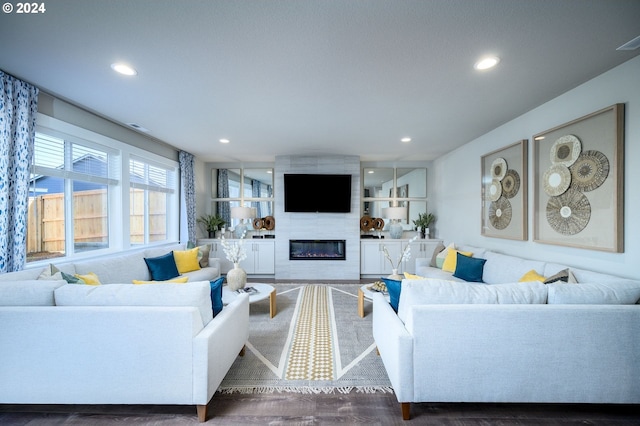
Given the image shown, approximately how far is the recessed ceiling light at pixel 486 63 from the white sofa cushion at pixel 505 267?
2124 millimetres

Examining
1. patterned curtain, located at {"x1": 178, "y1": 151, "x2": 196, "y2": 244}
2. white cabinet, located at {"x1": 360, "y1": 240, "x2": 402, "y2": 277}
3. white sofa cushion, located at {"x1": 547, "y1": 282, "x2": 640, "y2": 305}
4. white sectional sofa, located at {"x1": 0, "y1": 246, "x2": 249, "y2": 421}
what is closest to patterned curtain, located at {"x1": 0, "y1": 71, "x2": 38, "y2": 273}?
white sectional sofa, located at {"x1": 0, "y1": 246, "x2": 249, "y2": 421}

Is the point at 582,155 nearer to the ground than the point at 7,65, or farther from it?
nearer to the ground

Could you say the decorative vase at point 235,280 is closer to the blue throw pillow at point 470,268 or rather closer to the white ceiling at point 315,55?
the white ceiling at point 315,55

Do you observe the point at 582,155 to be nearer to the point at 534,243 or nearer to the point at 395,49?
the point at 534,243

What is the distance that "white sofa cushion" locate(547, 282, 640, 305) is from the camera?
1728 mm

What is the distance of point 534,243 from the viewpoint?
3.15m

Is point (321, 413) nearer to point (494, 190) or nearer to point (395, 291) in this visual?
point (395, 291)

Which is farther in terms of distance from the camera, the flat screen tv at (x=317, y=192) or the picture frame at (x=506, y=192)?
the flat screen tv at (x=317, y=192)

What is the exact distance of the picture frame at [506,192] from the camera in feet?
10.7

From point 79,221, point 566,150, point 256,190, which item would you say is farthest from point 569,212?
point 79,221

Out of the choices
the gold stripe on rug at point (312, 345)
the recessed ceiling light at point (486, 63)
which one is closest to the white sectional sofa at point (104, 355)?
the gold stripe on rug at point (312, 345)

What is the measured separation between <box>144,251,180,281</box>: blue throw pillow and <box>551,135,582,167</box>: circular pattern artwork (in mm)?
5131

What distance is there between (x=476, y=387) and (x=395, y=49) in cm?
241

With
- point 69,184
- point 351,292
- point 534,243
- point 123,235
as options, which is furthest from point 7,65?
point 534,243
